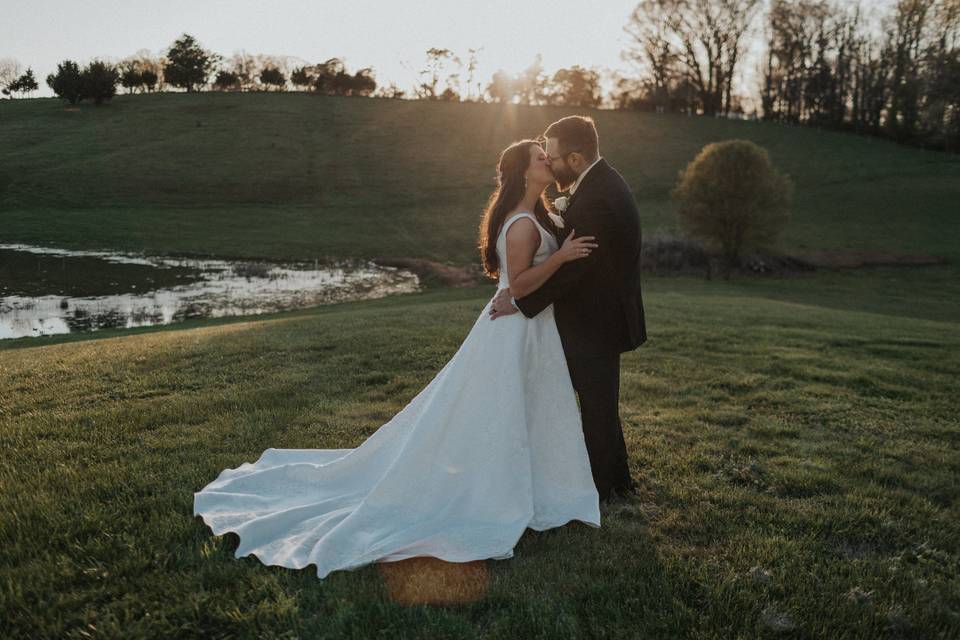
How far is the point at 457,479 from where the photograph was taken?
16.8 ft

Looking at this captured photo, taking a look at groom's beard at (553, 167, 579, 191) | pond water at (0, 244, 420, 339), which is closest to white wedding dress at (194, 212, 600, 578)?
groom's beard at (553, 167, 579, 191)

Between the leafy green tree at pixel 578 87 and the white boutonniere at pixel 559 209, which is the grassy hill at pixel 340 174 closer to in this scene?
the leafy green tree at pixel 578 87

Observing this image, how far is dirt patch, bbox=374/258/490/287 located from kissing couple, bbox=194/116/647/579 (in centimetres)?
2406

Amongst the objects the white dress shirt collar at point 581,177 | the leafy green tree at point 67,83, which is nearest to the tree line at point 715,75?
the leafy green tree at point 67,83

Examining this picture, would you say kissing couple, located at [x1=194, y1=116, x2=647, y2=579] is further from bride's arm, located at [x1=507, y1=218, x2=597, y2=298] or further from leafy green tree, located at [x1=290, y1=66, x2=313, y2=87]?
leafy green tree, located at [x1=290, y1=66, x2=313, y2=87]

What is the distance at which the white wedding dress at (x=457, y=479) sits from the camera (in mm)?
4754

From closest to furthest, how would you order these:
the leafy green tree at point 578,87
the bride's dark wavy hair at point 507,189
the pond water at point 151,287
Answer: the bride's dark wavy hair at point 507,189, the pond water at point 151,287, the leafy green tree at point 578,87

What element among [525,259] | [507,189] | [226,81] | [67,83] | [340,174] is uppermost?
[226,81]

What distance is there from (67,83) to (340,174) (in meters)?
40.9

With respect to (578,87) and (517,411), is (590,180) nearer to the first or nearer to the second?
(517,411)

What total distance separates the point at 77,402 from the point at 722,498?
329 inches

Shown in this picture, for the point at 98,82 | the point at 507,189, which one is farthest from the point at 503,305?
the point at 98,82

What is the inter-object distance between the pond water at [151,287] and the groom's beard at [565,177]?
19605 mm

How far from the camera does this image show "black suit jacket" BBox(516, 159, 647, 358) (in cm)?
525
